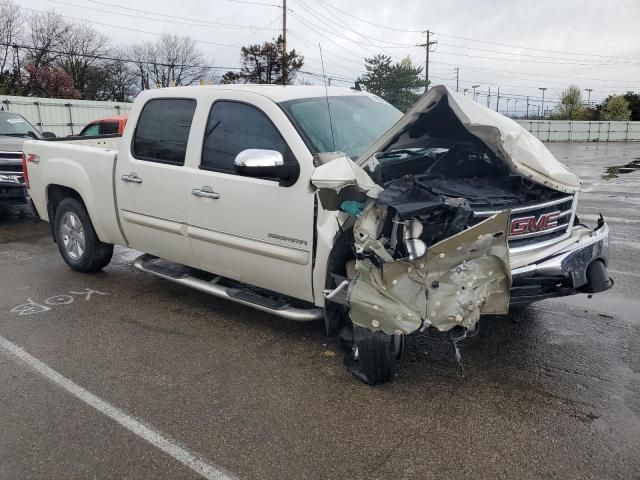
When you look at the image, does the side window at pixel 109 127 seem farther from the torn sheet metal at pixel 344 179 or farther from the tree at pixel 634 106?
the tree at pixel 634 106

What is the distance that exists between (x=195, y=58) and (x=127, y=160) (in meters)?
59.4

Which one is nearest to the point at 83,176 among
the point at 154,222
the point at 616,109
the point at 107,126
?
the point at 154,222

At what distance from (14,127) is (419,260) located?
10.4 meters

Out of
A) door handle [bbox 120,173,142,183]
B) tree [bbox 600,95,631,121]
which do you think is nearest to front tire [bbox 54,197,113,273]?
door handle [bbox 120,173,142,183]

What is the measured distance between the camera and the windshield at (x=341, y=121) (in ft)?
13.5

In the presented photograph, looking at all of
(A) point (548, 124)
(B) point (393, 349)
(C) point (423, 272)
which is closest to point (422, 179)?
(C) point (423, 272)

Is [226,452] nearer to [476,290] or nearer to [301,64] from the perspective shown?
[476,290]

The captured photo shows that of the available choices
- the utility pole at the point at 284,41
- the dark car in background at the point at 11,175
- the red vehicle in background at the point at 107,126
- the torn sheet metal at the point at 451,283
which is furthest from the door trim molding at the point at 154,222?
the utility pole at the point at 284,41

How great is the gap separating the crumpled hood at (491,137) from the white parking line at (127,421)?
6.31 feet

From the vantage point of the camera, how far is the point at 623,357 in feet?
13.1

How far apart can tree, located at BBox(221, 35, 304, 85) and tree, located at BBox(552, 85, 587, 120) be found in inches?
1258

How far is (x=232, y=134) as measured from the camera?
4418mm

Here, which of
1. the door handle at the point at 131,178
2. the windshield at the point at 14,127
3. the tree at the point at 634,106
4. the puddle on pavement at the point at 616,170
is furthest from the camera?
the tree at the point at 634,106

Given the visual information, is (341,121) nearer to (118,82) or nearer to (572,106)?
(118,82)
